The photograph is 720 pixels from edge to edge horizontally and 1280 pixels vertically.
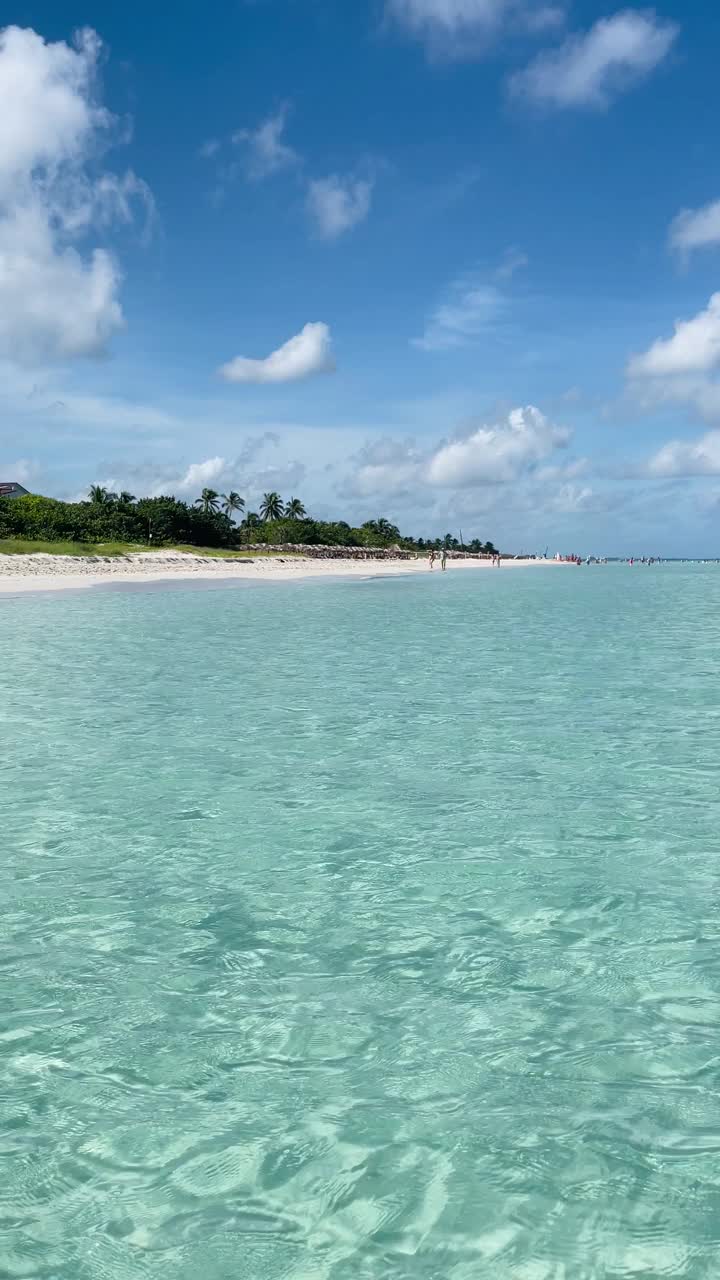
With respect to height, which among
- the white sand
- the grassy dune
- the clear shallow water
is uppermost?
the grassy dune

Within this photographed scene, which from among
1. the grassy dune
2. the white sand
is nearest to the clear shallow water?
the white sand

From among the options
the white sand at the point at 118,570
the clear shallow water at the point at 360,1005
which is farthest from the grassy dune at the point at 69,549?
the clear shallow water at the point at 360,1005

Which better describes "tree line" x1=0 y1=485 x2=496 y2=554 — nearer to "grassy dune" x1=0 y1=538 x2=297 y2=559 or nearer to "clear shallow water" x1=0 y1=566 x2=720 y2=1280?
"grassy dune" x1=0 y1=538 x2=297 y2=559

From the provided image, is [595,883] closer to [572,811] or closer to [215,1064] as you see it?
[572,811]

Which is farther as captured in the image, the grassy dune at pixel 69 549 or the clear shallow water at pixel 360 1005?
the grassy dune at pixel 69 549

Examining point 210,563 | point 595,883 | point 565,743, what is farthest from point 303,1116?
point 210,563

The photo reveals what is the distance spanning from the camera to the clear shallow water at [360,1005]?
3832mm

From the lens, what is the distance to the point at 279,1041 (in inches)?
204

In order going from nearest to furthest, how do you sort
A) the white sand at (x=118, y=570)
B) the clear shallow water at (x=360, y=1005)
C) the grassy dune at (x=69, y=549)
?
the clear shallow water at (x=360, y=1005), the white sand at (x=118, y=570), the grassy dune at (x=69, y=549)

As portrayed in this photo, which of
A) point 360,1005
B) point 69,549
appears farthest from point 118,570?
point 360,1005

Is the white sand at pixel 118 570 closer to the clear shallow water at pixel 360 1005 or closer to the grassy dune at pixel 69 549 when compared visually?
the grassy dune at pixel 69 549

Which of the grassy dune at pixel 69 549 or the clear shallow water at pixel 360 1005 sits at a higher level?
the grassy dune at pixel 69 549

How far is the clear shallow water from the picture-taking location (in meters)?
3.83

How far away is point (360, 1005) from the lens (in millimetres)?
5598
